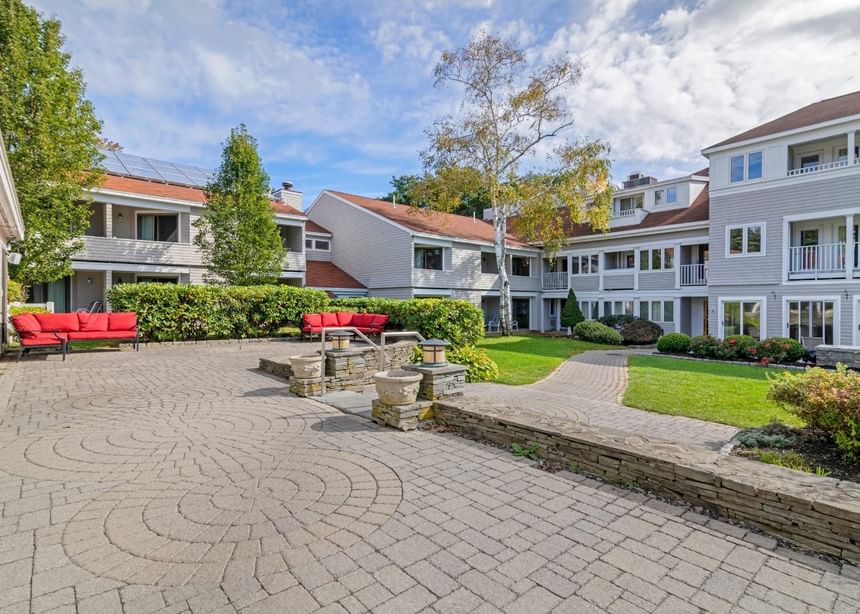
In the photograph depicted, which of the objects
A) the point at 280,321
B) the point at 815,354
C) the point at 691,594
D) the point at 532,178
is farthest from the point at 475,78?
the point at 691,594

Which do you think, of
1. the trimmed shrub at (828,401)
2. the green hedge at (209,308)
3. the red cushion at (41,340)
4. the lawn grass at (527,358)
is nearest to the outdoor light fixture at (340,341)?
the lawn grass at (527,358)

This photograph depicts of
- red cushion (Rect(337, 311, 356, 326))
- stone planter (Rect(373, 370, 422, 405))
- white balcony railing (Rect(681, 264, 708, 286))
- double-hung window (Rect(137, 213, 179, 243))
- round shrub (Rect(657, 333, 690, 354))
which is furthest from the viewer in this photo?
white balcony railing (Rect(681, 264, 708, 286))

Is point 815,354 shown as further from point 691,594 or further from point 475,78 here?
point 475,78

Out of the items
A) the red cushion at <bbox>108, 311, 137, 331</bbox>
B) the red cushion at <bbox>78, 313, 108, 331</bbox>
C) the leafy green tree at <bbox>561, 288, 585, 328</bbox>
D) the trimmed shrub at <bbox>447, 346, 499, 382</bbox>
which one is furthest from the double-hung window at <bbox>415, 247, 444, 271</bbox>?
the red cushion at <bbox>78, 313, 108, 331</bbox>

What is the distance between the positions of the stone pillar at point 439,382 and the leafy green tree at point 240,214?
13736 mm

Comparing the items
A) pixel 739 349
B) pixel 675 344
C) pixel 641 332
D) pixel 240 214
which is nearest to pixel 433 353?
pixel 739 349

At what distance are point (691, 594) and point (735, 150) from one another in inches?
827

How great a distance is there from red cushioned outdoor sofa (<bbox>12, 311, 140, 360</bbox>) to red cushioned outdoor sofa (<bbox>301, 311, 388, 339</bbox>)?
15.6 ft

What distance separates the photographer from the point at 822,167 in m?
16.6

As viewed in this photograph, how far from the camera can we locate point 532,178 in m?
22.0

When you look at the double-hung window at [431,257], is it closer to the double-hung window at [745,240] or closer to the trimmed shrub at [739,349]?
the double-hung window at [745,240]

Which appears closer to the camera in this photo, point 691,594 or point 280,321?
point 691,594

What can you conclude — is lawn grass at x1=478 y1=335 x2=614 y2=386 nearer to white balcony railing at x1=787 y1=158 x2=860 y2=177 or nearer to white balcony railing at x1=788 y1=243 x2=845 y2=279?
white balcony railing at x1=788 y1=243 x2=845 y2=279

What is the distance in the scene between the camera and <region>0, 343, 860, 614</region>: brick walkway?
2.40 m
